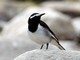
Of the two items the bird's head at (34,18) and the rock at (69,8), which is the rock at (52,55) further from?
the rock at (69,8)

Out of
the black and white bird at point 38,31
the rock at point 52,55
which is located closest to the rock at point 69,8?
the black and white bird at point 38,31

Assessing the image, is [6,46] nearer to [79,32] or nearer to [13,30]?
[13,30]

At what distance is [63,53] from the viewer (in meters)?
9.75

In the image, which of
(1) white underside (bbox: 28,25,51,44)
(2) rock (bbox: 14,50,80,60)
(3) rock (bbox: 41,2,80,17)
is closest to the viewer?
(2) rock (bbox: 14,50,80,60)

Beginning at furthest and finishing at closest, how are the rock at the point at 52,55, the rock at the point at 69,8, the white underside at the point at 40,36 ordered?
Answer: the rock at the point at 69,8, the white underside at the point at 40,36, the rock at the point at 52,55

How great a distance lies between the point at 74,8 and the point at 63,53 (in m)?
21.4

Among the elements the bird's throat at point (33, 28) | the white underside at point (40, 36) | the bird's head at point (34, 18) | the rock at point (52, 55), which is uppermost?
the bird's head at point (34, 18)

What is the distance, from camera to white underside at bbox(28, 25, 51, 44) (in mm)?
9875

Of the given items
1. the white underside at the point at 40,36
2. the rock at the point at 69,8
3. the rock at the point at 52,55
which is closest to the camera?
the rock at the point at 52,55

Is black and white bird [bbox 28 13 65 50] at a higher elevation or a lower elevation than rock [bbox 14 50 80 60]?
higher

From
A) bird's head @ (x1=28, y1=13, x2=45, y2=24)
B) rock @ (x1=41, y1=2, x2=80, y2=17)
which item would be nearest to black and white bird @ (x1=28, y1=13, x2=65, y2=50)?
bird's head @ (x1=28, y1=13, x2=45, y2=24)

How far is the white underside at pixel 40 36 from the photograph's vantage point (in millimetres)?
9875

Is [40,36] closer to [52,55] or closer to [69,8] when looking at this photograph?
[52,55]

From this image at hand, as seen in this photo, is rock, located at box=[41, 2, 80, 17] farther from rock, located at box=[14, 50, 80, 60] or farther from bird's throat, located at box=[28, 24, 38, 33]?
rock, located at box=[14, 50, 80, 60]
